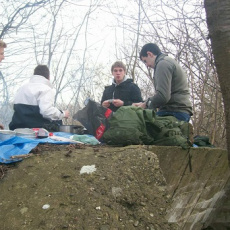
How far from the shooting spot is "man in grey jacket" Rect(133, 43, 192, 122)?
3.52m

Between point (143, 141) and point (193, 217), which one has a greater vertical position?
point (143, 141)

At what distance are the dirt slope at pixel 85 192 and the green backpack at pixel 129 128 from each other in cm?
36

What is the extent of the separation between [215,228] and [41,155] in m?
3.85

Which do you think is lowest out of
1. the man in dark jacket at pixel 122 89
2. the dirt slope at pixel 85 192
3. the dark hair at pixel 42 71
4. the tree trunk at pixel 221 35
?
the dirt slope at pixel 85 192

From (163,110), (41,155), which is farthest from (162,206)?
(163,110)

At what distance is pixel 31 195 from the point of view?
71.6 inches

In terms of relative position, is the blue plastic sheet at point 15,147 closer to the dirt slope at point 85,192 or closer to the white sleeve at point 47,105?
the dirt slope at point 85,192

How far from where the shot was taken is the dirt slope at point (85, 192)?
5.39ft

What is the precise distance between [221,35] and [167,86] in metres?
1.14

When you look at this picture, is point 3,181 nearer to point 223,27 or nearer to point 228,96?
point 228,96

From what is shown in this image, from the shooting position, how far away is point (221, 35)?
246cm

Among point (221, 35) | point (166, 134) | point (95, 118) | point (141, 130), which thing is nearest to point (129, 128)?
point (141, 130)

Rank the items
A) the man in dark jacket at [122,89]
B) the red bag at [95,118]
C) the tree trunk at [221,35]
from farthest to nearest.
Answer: the man in dark jacket at [122,89] < the red bag at [95,118] < the tree trunk at [221,35]

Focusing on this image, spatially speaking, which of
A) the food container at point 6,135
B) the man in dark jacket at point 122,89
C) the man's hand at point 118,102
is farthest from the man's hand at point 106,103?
the food container at point 6,135
